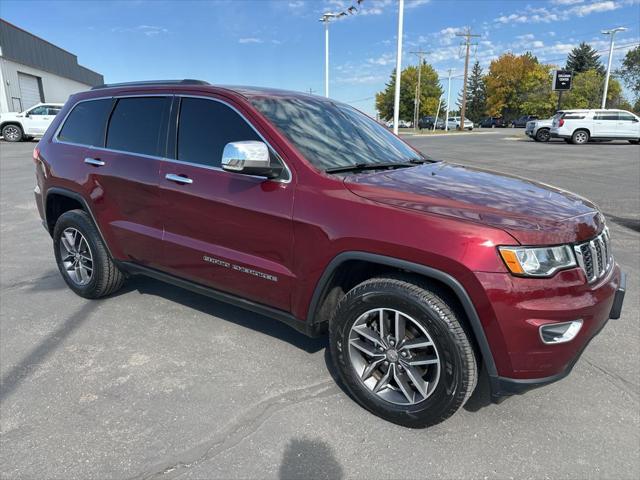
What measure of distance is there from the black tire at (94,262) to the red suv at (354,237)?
3 cm

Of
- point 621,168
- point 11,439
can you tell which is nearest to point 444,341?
point 11,439

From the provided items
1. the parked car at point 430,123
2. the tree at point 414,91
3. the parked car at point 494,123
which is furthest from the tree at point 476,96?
the parked car at point 430,123

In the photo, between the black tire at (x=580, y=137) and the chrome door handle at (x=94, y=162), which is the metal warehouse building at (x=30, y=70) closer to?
the chrome door handle at (x=94, y=162)

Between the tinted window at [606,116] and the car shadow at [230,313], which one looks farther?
the tinted window at [606,116]

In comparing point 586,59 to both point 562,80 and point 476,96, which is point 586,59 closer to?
point 476,96

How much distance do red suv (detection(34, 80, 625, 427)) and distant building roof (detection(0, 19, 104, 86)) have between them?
31699 millimetres

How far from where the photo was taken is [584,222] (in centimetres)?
248

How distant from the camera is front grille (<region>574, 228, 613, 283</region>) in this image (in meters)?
2.33

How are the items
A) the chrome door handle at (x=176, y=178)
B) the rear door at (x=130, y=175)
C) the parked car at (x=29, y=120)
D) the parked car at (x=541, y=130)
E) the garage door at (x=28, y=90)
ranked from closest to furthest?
the chrome door handle at (x=176, y=178) → the rear door at (x=130, y=175) → the parked car at (x=29, y=120) → the parked car at (x=541, y=130) → the garage door at (x=28, y=90)

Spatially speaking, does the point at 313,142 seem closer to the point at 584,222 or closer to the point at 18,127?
the point at 584,222

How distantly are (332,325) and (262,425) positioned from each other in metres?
0.68

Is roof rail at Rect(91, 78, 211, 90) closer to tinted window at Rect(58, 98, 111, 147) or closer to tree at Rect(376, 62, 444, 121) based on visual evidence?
tinted window at Rect(58, 98, 111, 147)

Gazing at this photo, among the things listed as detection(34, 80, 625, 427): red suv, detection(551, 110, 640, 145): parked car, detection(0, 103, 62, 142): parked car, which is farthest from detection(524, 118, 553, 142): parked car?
detection(34, 80, 625, 427): red suv

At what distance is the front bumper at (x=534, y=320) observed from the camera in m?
2.18
